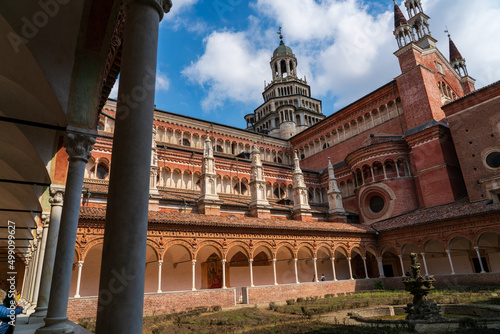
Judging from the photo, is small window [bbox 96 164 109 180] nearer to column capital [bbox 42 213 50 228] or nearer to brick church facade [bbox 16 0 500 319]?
brick church facade [bbox 16 0 500 319]

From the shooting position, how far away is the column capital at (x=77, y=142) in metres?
6.82

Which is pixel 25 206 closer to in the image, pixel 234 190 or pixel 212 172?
pixel 212 172

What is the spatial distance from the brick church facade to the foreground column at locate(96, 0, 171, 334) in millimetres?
11828

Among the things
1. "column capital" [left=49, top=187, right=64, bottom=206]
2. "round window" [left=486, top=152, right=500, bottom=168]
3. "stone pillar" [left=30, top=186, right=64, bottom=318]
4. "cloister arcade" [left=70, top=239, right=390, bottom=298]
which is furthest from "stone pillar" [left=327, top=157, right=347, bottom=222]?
"stone pillar" [left=30, top=186, right=64, bottom=318]

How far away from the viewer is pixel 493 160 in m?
23.9

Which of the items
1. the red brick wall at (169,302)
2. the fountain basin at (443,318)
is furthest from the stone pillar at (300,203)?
the fountain basin at (443,318)

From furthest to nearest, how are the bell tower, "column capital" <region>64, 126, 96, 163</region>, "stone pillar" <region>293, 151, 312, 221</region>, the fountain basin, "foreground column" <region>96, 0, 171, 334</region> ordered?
1. the bell tower
2. "stone pillar" <region>293, 151, 312, 221</region>
3. the fountain basin
4. "column capital" <region>64, 126, 96, 163</region>
5. "foreground column" <region>96, 0, 171, 334</region>

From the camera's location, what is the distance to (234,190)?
107ft

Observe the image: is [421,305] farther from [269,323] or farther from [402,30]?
[402,30]

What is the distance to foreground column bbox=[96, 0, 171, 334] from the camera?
8.60ft

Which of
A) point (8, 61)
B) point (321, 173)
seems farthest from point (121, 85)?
point (321, 173)

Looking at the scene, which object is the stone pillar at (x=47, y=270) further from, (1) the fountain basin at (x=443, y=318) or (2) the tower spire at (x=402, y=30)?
(2) the tower spire at (x=402, y=30)

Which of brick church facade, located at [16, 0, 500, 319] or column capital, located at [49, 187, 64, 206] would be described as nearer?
column capital, located at [49, 187, 64, 206]

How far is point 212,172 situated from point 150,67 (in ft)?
73.6
